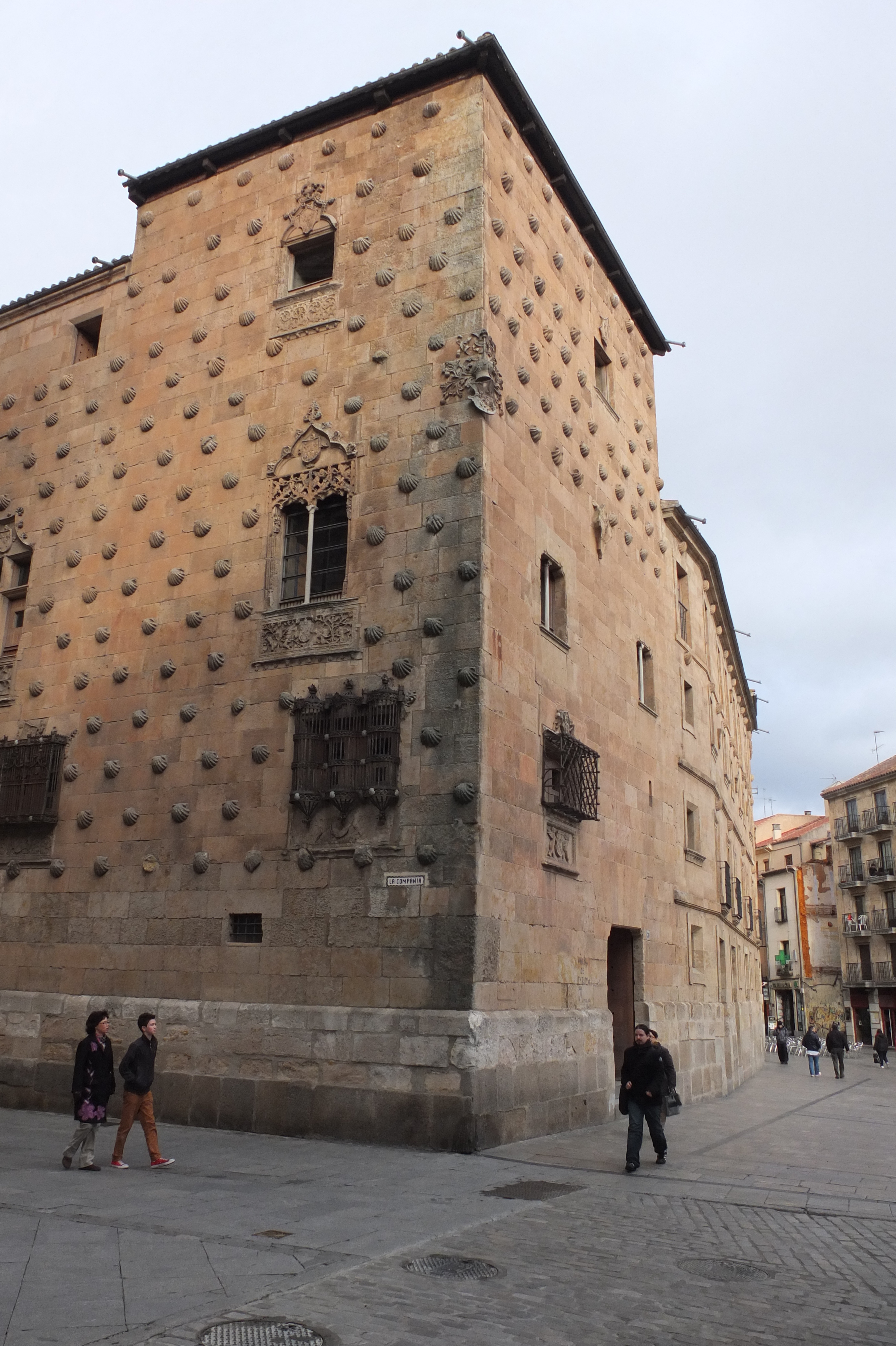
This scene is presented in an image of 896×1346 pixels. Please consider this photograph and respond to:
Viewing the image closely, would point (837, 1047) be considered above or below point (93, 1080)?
below

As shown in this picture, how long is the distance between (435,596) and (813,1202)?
7.30 meters

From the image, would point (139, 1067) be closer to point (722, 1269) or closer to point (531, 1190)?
point (531, 1190)

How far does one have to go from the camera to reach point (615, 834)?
1627 cm

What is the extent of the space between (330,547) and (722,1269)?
31.6 feet

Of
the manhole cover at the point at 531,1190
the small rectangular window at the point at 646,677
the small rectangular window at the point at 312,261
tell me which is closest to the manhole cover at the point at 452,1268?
the manhole cover at the point at 531,1190

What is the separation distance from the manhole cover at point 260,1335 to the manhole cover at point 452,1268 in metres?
1.24

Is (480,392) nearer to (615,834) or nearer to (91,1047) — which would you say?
(615,834)

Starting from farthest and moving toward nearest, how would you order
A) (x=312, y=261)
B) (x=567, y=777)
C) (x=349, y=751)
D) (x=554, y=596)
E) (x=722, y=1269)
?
(x=312, y=261), (x=554, y=596), (x=567, y=777), (x=349, y=751), (x=722, y=1269)

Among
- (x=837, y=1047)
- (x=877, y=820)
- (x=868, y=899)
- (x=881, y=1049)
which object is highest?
(x=877, y=820)

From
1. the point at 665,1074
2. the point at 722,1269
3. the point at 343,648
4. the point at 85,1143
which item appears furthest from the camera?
the point at 343,648

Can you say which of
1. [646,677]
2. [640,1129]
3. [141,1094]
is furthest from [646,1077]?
[646,677]

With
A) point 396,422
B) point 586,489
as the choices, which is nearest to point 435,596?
point 396,422

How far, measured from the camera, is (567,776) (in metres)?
13.9

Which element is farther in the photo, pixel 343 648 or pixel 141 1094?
pixel 343 648
